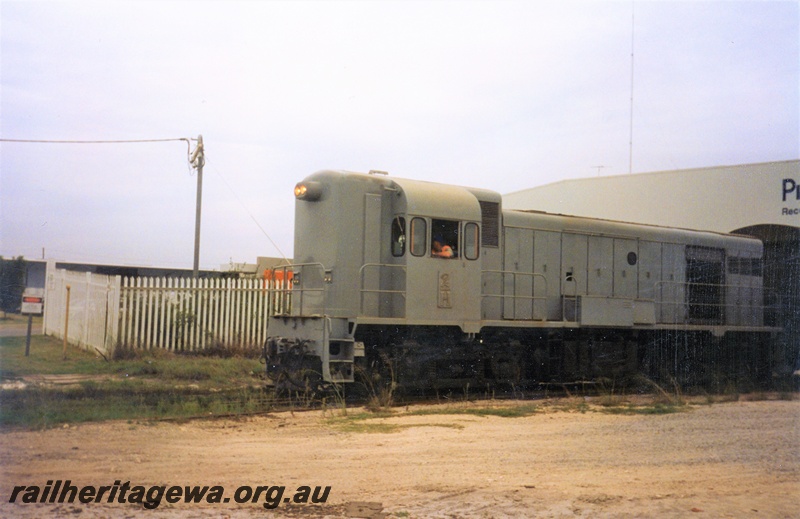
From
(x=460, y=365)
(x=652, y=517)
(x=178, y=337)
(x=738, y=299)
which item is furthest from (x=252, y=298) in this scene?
(x=652, y=517)

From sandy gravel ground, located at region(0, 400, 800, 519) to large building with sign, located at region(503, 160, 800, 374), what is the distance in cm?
1073

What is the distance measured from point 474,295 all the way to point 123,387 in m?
5.84

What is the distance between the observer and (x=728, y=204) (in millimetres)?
20016

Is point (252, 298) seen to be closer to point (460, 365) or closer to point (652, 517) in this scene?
point (460, 365)

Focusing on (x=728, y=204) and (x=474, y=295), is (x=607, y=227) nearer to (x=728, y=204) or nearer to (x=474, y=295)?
(x=474, y=295)

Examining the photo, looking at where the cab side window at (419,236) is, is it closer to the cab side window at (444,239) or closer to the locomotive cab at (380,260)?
the locomotive cab at (380,260)

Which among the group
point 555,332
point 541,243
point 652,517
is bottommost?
point 652,517

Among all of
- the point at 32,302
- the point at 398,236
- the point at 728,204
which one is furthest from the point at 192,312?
the point at 728,204

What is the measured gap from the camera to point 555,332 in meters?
13.5

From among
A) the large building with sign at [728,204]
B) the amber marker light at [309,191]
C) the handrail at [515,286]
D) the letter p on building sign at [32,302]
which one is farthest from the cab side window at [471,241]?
the large building with sign at [728,204]

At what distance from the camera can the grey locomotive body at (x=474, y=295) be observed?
1128cm

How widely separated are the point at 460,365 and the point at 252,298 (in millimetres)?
7335

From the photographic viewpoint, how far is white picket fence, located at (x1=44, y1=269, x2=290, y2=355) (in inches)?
586

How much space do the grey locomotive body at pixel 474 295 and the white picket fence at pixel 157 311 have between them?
1.89m
